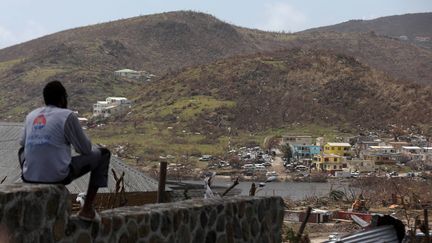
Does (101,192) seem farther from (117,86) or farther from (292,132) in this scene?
(117,86)

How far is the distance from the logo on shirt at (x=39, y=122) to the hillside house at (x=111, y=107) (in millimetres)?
90088

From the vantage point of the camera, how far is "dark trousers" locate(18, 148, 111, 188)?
6588 millimetres

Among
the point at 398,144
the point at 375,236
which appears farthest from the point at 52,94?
the point at 398,144

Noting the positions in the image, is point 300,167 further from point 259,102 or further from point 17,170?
point 17,170

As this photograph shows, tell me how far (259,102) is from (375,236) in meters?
89.8

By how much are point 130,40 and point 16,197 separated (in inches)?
5836

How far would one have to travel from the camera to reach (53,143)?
6426mm

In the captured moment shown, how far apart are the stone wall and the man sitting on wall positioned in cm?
17

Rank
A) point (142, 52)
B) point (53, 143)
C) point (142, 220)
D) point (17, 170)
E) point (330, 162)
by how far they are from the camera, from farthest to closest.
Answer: point (142, 52)
point (330, 162)
point (17, 170)
point (142, 220)
point (53, 143)

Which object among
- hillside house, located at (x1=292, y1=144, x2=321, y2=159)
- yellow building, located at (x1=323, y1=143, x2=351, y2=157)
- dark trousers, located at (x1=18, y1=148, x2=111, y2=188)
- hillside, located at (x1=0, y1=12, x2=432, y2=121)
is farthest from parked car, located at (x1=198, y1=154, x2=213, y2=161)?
dark trousers, located at (x1=18, y1=148, x2=111, y2=188)

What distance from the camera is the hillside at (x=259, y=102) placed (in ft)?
300

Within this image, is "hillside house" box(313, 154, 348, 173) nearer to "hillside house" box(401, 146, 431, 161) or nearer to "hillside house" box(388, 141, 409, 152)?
"hillside house" box(388, 141, 409, 152)

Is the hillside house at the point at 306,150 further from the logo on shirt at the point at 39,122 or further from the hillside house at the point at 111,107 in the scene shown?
the logo on shirt at the point at 39,122

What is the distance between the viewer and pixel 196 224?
8.09 meters
